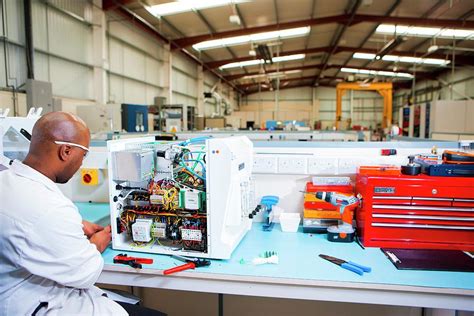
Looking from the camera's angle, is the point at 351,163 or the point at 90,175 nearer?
the point at 351,163

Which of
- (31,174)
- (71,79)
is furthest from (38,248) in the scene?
(71,79)

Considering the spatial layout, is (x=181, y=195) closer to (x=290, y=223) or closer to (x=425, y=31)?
(x=290, y=223)

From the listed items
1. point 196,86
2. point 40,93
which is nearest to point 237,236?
point 40,93

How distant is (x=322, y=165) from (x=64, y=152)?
1.25 metres

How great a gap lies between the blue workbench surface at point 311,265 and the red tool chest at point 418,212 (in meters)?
0.11

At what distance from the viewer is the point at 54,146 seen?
1.00 metres

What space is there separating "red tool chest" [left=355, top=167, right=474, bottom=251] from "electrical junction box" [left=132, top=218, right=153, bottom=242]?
0.97m

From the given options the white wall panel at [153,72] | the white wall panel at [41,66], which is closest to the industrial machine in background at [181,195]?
the white wall panel at [41,66]

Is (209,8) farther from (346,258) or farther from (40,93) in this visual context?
(346,258)

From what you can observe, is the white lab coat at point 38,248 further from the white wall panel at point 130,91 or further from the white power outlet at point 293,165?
the white wall panel at point 130,91

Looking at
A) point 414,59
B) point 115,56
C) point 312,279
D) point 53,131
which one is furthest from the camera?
Answer: point 414,59

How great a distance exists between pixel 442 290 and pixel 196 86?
34.7 feet

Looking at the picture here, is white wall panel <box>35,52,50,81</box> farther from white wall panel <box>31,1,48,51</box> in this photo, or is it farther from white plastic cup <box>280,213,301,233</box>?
white plastic cup <box>280,213,301,233</box>

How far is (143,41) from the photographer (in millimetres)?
7781
